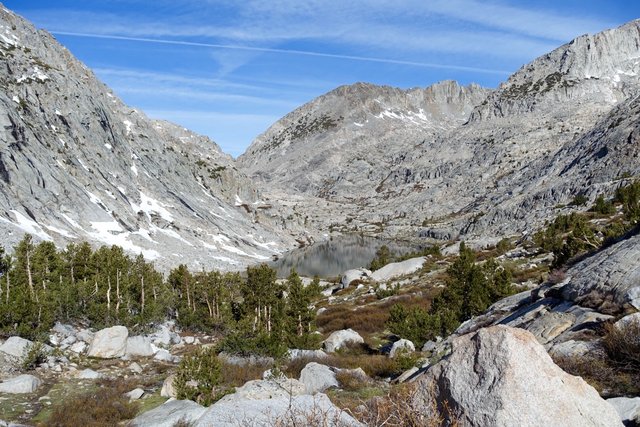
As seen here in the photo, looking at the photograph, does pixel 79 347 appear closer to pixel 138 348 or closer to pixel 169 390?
pixel 138 348

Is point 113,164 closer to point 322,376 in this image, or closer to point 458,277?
point 458,277

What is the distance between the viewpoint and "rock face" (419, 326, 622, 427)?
623cm

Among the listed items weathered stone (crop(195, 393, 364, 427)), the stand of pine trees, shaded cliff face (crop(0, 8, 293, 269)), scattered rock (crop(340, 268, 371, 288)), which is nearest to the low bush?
the stand of pine trees

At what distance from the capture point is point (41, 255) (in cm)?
4797

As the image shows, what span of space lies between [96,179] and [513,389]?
126 meters

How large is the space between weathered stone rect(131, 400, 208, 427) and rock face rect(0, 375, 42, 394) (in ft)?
36.4

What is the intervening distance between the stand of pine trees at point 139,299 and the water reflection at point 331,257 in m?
41.8

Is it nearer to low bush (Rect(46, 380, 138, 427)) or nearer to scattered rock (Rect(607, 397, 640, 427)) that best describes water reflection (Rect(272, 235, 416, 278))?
low bush (Rect(46, 380, 138, 427))

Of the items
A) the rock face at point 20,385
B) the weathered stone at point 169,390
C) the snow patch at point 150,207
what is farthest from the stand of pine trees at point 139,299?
the snow patch at point 150,207

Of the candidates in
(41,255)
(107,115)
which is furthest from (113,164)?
(41,255)

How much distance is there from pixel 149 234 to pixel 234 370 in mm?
94996

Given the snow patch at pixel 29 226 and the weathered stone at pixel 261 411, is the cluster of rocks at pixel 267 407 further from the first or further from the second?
the snow patch at pixel 29 226

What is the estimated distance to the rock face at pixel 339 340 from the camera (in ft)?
100

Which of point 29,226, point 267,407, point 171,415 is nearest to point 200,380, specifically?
point 171,415
